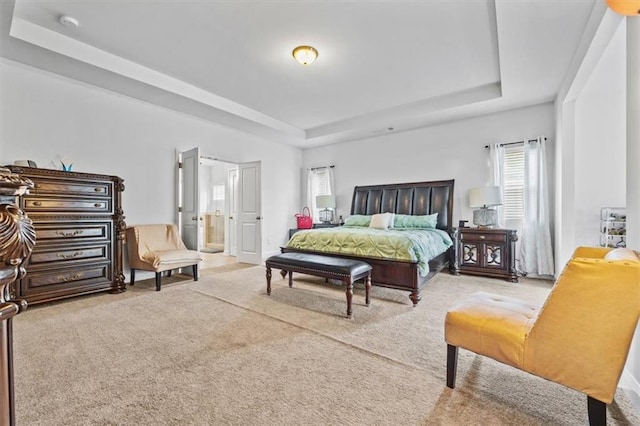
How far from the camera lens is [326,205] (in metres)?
6.55

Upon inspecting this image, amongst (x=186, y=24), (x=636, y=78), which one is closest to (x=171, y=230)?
(x=186, y=24)

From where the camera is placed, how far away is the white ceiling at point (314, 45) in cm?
266

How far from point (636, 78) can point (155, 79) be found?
187 inches

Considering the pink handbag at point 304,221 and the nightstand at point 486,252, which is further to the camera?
the pink handbag at point 304,221

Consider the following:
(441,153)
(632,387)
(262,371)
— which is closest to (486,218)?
(441,153)

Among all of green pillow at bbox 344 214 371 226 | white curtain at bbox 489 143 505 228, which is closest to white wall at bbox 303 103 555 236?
white curtain at bbox 489 143 505 228

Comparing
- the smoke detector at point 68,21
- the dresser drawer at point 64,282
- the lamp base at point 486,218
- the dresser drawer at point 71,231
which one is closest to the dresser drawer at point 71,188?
the dresser drawer at point 71,231

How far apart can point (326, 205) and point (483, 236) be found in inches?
126

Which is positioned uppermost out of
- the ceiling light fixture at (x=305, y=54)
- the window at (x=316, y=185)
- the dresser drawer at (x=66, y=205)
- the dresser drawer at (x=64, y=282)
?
the ceiling light fixture at (x=305, y=54)

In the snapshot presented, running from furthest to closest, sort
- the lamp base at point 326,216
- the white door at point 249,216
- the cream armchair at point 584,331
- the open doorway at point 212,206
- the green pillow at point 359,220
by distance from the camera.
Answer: the open doorway at point 212,206
the lamp base at point 326,216
the white door at point 249,216
the green pillow at point 359,220
the cream armchair at point 584,331

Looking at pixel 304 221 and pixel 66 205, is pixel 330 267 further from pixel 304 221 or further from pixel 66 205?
pixel 304 221

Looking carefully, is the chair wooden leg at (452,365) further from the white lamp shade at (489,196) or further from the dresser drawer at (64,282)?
the dresser drawer at (64,282)

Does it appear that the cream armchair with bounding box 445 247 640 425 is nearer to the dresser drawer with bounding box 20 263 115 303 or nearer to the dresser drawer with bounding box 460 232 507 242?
the dresser drawer with bounding box 460 232 507 242

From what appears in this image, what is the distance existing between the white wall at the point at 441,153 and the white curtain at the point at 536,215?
0.58 ft
